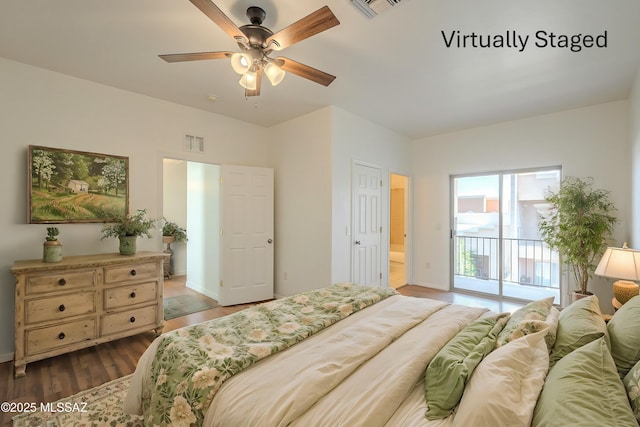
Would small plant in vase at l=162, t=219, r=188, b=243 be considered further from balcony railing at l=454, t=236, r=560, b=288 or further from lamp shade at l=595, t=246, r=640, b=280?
lamp shade at l=595, t=246, r=640, b=280

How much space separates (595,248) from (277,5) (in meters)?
4.19

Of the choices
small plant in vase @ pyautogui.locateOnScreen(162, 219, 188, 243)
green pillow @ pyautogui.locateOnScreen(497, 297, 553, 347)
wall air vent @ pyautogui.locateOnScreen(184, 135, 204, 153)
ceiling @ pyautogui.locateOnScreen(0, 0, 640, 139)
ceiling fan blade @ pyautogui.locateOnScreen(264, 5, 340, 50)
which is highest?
ceiling @ pyautogui.locateOnScreen(0, 0, 640, 139)

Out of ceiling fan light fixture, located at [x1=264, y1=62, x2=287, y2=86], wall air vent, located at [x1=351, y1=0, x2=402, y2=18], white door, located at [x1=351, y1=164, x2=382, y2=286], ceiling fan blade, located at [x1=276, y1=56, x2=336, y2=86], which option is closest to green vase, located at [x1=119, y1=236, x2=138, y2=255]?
ceiling fan light fixture, located at [x1=264, y1=62, x2=287, y2=86]

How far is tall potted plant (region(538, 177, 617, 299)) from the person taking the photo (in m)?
3.25

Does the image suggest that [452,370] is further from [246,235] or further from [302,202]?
[246,235]

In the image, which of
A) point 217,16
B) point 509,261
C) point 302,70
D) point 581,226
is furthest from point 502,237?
point 217,16

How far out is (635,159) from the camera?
9.39 feet

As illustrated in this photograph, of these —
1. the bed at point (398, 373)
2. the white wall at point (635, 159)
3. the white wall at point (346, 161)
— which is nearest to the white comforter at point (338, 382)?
the bed at point (398, 373)

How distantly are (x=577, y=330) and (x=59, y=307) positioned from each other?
140 inches

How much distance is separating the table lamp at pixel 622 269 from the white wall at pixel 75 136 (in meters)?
4.30

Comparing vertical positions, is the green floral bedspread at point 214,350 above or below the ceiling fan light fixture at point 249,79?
below

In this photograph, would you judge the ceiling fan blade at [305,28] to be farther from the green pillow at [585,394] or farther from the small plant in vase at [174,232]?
the small plant in vase at [174,232]

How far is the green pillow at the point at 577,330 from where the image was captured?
1172 mm

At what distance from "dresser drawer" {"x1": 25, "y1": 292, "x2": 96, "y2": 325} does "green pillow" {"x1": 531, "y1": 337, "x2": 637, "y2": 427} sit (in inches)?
126
